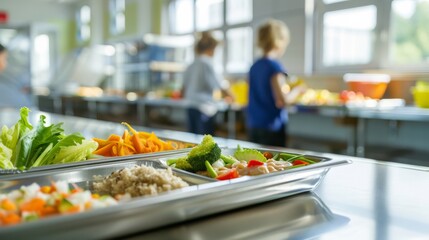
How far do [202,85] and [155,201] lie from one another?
3.45m

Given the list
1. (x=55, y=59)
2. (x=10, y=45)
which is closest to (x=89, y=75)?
(x=55, y=59)

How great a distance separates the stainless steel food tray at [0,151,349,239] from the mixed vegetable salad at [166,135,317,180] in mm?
55

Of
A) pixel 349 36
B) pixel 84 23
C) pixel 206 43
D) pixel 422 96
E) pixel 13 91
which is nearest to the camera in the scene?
pixel 422 96

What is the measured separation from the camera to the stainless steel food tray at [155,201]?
64cm

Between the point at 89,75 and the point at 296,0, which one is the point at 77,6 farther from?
the point at 296,0

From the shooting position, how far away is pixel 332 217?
34.7 inches

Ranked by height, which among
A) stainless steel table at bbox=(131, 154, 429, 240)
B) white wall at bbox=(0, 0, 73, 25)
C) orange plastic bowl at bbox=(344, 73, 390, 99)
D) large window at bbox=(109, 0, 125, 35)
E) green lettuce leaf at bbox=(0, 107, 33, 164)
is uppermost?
white wall at bbox=(0, 0, 73, 25)

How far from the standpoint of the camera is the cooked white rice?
32.5 inches

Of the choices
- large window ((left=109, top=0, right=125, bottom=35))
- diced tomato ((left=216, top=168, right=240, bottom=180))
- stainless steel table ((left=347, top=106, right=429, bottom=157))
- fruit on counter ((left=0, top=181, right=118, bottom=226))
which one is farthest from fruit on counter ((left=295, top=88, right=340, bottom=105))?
large window ((left=109, top=0, right=125, bottom=35))

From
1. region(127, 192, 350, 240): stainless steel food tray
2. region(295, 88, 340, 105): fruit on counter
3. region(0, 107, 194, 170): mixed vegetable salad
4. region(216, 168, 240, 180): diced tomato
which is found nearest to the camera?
region(127, 192, 350, 240): stainless steel food tray

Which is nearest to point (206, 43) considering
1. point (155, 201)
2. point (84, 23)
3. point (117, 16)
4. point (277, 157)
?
point (277, 157)

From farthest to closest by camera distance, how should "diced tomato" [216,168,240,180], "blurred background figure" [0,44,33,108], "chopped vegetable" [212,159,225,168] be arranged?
1. "blurred background figure" [0,44,33,108]
2. "chopped vegetable" [212,159,225,168]
3. "diced tomato" [216,168,240,180]

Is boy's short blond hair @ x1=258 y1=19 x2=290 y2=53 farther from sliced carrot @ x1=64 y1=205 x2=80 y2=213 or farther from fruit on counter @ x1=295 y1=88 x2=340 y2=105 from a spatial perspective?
sliced carrot @ x1=64 y1=205 x2=80 y2=213

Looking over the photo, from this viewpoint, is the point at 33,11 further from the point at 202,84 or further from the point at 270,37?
the point at 270,37
